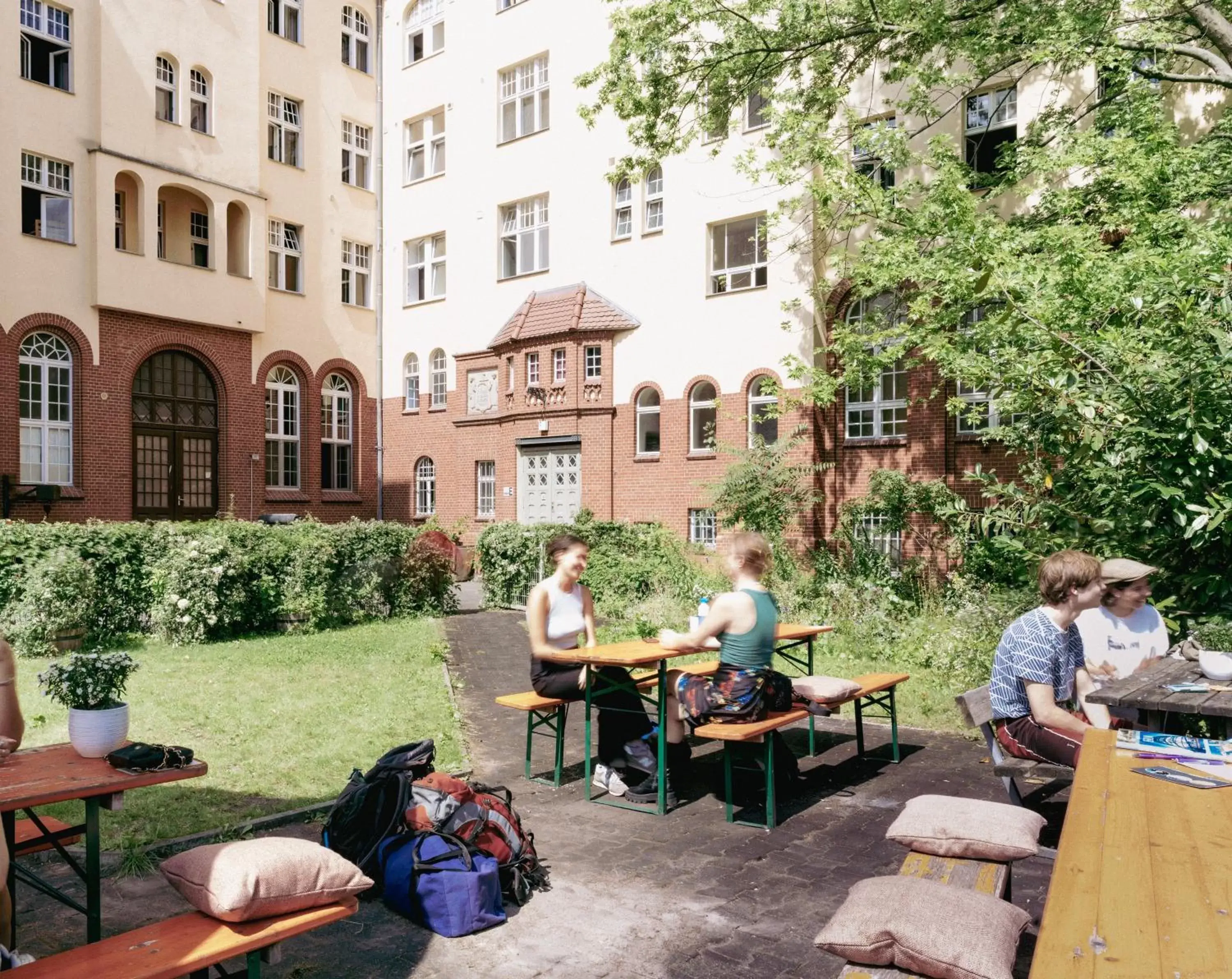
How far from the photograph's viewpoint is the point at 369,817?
5.27 m

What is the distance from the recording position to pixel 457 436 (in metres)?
27.9

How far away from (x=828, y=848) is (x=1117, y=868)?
352cm

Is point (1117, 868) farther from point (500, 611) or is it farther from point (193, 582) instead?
point (500, 611)

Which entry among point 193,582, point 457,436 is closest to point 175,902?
point 193,582

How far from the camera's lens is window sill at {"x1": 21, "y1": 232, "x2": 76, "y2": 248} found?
71.8ft

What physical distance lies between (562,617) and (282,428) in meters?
22.7

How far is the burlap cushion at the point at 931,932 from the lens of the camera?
9.55 ft

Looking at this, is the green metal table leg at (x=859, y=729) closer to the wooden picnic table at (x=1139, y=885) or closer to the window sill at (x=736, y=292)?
the wooden picnic table at (x=1139, y=885)

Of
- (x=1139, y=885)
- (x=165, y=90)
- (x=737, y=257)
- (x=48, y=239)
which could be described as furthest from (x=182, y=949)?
(x=165, y=90)

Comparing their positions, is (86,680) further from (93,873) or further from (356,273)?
(356,273)

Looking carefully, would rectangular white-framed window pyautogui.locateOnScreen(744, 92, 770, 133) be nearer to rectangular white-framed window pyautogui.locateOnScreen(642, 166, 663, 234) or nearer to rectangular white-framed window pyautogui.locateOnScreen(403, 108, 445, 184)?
rectangular white-framed window pyautogui.locateOnScreen(642, 166, 663, 234)

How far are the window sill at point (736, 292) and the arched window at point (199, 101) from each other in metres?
13.8

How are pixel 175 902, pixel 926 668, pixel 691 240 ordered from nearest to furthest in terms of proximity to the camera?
pixel 175 902, pixel 926 668, pixel 691 240

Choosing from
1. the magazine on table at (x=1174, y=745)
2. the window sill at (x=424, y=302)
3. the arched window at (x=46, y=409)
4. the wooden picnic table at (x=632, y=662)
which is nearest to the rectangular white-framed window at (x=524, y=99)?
the window sill at (x=424, y=302)
